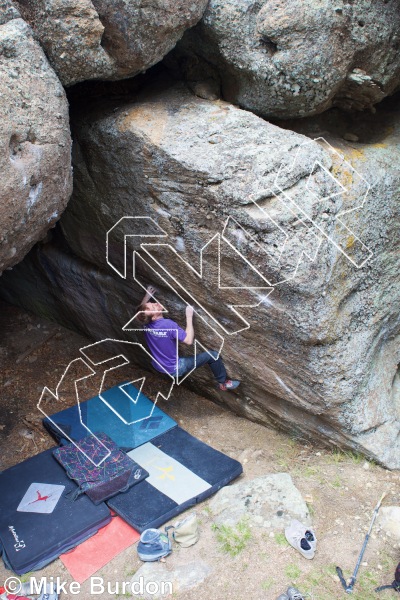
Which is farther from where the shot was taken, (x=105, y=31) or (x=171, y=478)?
(x=171, y=478)

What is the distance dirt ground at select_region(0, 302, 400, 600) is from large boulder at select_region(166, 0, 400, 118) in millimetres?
2481

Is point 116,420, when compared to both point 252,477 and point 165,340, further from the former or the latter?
point 252,477

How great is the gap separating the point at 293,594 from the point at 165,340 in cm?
184

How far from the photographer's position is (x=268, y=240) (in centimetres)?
343

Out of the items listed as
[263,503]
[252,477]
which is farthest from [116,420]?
[263,503]

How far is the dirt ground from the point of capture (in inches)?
122

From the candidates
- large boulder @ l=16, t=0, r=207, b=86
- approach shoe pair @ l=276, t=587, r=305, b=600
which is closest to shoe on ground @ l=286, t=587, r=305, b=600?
approach shoe pair @ l=276, t=587, r=305, b=600

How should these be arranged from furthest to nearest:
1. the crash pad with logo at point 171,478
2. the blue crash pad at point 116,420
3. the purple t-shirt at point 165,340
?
the blue crash pad at point 116,420 → the purple t-shirt at point 165,340 → the crash pad with logo at point 171,478

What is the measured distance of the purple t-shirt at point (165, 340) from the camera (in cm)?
→ 400

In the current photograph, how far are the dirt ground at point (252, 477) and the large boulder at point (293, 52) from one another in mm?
2481
